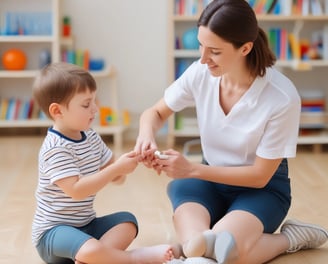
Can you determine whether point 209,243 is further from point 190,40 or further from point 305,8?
point 305,8

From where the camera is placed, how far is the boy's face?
70.4 inches

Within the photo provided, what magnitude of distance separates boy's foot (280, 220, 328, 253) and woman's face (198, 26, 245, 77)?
0.49 meters

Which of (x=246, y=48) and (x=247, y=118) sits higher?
(x=246, y=48)

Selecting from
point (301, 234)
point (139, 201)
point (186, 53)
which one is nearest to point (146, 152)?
point (301, 234)

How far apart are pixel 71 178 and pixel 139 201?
0.84 meters

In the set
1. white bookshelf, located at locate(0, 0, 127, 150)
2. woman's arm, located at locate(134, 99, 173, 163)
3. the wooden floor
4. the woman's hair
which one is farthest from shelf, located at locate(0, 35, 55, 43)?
the woman's hair

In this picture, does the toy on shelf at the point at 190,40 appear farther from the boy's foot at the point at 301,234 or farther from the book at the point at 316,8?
the boy's foot at the point at 301,234

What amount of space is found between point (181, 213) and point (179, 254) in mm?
133

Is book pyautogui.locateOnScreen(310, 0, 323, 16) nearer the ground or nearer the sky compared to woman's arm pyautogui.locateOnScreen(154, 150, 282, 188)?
nearer the sky

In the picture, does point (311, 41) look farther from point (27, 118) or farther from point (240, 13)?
point (240, 13)

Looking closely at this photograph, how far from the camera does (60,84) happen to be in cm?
177

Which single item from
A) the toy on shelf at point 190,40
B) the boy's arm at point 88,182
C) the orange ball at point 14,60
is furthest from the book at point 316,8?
the boy's arm at point 88,182

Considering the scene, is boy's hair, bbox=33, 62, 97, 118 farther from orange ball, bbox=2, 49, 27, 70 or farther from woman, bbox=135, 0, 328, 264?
orange ball, bbox=2, 49, 27, 70

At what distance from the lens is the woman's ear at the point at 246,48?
1.78 m
